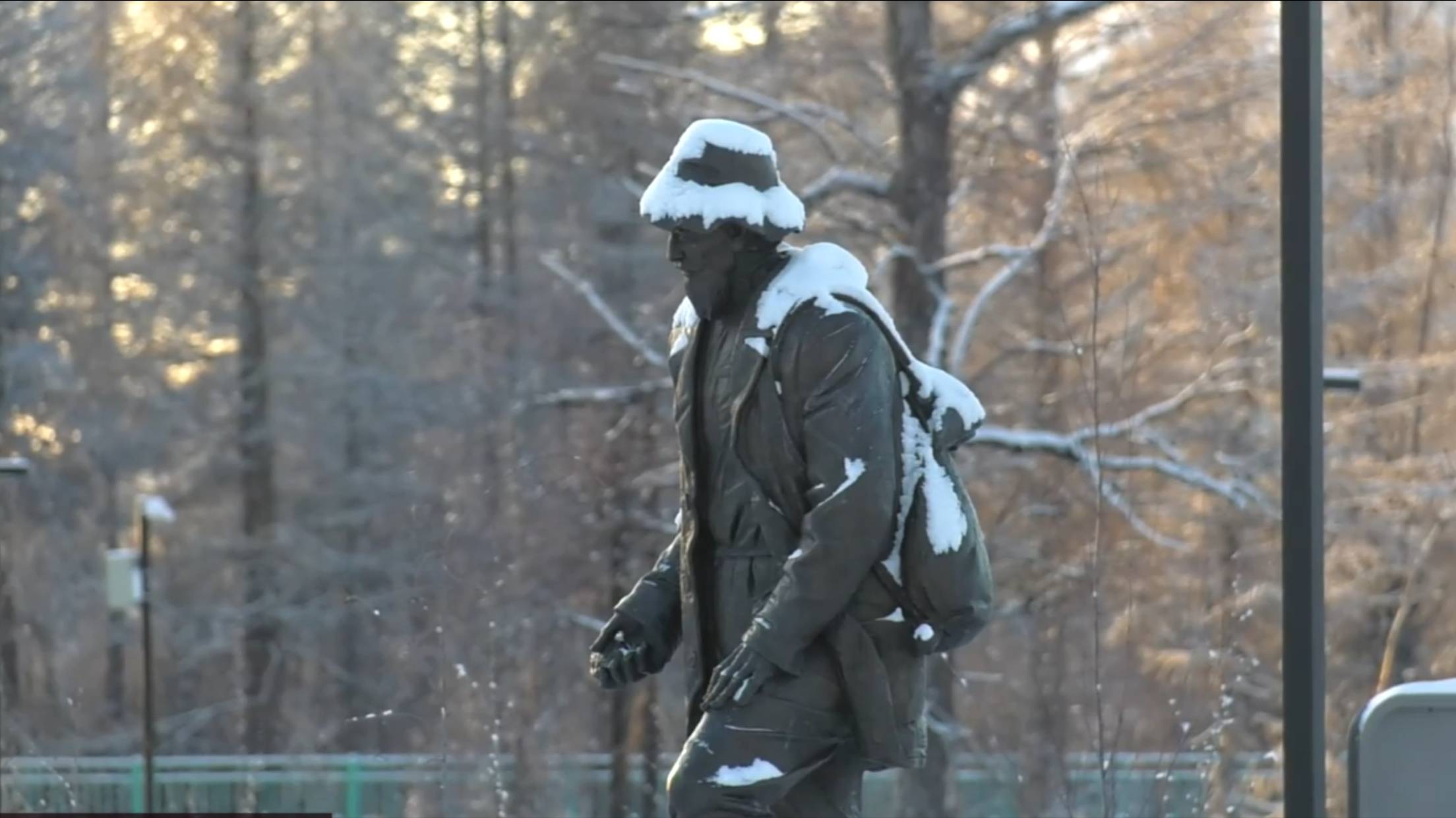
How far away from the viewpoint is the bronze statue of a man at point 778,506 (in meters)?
4.76

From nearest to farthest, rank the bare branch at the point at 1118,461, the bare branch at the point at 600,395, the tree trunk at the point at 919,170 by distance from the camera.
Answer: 1. the bare branch at the point at 1118,461
2. the tree trunk at the point at 919,170
3. the bare branch at the point at 600,395

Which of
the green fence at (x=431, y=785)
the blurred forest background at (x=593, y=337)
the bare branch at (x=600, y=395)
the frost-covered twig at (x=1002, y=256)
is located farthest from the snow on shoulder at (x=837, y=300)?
the bare branch at (x=600, y=395)

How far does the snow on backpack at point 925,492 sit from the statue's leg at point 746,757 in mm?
304

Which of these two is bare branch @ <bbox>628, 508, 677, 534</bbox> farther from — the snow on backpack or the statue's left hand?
the statue's left hand

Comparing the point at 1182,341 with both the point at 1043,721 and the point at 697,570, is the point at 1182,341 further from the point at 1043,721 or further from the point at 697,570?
the point at 697,570

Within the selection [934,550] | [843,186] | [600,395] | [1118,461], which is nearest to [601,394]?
[600,395]

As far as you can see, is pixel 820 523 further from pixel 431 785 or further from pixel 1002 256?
pixel 1002 256

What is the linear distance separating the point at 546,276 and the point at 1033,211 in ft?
20.7

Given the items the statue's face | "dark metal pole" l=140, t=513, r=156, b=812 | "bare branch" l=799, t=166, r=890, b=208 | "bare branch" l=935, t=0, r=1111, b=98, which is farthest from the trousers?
"bare branch" l=935, t=0, r=1111, b=98

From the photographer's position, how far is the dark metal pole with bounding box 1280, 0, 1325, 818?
5.17 metres

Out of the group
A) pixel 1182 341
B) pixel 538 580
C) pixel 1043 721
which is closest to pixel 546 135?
pixel 538 580

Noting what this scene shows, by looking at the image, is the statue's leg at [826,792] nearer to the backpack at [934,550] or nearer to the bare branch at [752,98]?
the backpack at [934,550]

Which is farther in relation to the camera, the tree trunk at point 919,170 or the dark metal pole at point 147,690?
the tree trunk at point 919,170

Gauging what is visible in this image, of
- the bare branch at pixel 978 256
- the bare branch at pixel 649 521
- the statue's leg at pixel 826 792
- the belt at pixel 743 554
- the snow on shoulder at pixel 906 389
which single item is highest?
the bare branch at pixel 978 256
